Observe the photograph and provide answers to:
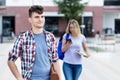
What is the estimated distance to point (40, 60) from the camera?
4.84 metres

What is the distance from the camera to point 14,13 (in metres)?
58.6

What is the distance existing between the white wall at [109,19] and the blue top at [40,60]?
2276 inches

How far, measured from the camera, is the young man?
482cm

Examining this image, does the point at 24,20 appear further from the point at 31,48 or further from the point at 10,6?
the point at 31,48

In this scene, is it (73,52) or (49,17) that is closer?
(73,52)

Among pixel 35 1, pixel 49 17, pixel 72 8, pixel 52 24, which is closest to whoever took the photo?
pixel 72 8

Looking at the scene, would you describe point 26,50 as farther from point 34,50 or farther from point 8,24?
point 8,24

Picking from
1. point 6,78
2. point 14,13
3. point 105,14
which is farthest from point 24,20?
point 6,78

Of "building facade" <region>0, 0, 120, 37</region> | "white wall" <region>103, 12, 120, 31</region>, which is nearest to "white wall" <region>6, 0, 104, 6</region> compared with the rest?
"building facade" <region>0, 0, 120, 37</region>

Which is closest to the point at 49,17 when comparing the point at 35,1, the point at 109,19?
the point at 35,1

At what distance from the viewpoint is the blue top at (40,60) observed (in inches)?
190

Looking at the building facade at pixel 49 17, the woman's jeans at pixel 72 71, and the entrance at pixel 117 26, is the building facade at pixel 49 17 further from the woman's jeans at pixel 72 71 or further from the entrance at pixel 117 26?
the woman's jeans at pixel 72 71

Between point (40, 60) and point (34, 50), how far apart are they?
129mm

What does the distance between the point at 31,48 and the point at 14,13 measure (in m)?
54.2
